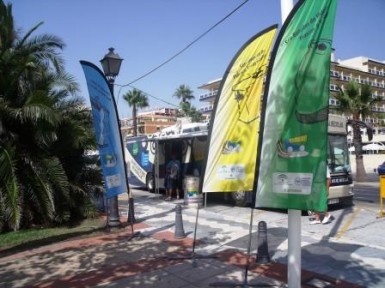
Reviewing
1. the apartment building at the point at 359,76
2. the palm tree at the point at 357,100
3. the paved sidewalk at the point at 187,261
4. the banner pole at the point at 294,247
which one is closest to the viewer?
the banner pole at the point at 294,247

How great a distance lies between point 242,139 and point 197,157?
10.5 metres

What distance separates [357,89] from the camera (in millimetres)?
27953

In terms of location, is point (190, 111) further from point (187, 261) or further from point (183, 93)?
point (187, 261)

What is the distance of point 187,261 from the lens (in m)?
7.91

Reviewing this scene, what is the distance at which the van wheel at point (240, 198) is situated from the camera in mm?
14780

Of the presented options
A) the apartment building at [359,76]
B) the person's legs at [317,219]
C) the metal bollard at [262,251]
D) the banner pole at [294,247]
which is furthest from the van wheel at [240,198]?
the apartment building at [359,76]

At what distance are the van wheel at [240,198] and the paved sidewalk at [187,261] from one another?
347 cm

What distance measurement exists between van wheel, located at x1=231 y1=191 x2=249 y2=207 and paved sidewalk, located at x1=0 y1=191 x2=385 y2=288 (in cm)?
347

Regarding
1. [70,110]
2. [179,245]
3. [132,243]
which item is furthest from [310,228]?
[70,110]

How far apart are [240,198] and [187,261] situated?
7.28 metres

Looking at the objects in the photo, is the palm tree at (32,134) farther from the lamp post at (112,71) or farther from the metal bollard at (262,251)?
the metal bollard at (262,251)

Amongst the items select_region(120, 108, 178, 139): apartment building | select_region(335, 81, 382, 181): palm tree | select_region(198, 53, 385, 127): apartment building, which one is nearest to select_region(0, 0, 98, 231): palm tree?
select_region(335, 81, 382, 181): palm tree

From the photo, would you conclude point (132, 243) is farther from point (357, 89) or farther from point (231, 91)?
point (357, 89)

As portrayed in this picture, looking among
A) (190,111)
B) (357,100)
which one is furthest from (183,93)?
(357,100)
